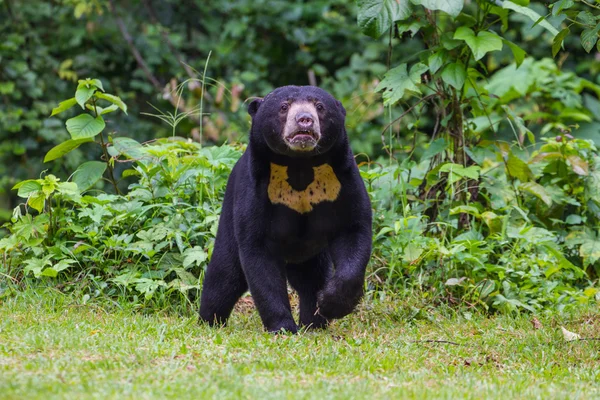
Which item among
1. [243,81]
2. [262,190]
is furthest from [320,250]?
[243,81]

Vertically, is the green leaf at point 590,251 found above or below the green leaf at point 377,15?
below

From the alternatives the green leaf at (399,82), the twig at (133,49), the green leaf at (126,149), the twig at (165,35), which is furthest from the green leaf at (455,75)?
the twig at (133,49)

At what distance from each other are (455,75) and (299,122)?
1.79 metres

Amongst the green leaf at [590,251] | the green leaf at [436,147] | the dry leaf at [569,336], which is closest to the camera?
the dry leaf at [569,336]

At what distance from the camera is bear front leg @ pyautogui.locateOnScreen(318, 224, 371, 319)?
4727 mm

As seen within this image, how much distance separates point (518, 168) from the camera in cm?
662

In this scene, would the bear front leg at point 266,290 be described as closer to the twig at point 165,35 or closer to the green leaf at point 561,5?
the green leaf at point 561,5

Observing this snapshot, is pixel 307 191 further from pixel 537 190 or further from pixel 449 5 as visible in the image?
pixel 537 190

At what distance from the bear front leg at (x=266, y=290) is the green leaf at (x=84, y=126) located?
1.77 m

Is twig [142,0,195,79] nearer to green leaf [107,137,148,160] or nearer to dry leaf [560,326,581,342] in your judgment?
green leaf [107,137,148,160]

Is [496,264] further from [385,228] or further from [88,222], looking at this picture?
[88,222]

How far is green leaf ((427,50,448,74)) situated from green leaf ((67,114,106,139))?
7.32 feet

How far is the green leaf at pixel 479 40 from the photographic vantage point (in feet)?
18.9

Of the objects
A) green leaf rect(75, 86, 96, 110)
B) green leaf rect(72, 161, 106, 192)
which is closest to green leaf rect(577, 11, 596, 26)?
green leaf rect(75, 86, 96, 110)
